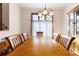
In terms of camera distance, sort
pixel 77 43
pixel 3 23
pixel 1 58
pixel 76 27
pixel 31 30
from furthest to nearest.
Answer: pixel 31 30 → pixel 76 27 → pixel 3 23 → pixel 77 43 → pixel 1 58

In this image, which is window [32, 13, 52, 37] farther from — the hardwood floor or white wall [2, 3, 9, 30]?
the hardwood floor

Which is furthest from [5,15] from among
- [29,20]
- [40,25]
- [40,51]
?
[40,51]

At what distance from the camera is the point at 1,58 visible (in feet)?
1.70

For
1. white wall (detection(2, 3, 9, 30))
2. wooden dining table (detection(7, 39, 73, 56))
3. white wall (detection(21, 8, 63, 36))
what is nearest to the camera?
wooden dining table (detection(7, 39, 73, 56))

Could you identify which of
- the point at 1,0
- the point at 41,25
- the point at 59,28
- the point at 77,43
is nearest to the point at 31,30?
the point at 41,25

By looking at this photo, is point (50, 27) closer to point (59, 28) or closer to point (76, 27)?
point (59, 28)

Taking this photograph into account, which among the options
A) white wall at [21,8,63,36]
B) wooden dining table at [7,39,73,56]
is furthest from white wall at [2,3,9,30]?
wooden dining table at [7,39,73,56]

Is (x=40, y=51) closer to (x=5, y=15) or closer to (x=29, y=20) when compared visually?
(x=5, y=15)

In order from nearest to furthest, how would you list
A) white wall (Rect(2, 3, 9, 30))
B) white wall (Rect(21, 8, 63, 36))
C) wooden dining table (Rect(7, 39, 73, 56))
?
wooden dining table (Rect(7, 39, 73, 56)) < white wall (Rect(2, 3, 9, 30)) < white wall (Rect(21, 8, 63, 36))

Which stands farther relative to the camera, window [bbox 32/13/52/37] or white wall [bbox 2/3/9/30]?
window [bbox 32/13/52/37]

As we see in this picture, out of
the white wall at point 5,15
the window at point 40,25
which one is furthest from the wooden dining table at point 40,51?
the window at point 40,25

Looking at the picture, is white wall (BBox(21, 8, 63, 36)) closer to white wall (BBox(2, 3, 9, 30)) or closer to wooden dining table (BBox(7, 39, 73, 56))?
white wall (BBox(2, 3, 9, 30))

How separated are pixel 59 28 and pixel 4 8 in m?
3.74

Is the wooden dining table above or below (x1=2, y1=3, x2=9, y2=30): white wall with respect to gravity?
below
